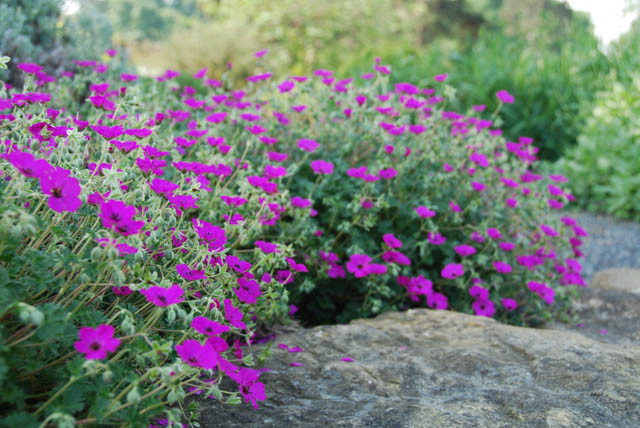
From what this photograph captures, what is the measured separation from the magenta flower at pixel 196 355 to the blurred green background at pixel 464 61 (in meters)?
3.25

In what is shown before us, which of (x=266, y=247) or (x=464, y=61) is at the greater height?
(x=464, y=61)

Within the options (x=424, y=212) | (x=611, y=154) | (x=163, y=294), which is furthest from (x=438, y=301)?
(x=611, y=154)

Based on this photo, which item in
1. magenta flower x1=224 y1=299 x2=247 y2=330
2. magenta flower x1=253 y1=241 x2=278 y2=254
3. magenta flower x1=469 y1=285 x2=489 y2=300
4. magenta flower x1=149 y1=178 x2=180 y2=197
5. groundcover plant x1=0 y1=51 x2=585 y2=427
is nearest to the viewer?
groundcover plant x1=0 y1=51 x2=585 y2=427

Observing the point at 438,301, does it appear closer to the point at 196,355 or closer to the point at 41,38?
the point at 196,355

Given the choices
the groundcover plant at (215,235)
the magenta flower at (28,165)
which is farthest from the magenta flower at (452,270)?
the magenta flower at (28,165)

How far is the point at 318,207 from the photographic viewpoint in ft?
10.6

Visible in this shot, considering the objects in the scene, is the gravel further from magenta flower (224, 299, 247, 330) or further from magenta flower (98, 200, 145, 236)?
magenta flower (98, 200, 145, 236)

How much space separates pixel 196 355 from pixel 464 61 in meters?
8.91

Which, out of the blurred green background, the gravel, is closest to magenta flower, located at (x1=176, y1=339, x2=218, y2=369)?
the blurred green background

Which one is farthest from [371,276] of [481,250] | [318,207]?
[481,250]

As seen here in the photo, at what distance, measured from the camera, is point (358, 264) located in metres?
2.74

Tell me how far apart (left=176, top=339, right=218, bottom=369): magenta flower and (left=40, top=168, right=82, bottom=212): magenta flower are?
39cm

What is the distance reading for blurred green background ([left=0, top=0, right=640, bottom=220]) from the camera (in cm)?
464

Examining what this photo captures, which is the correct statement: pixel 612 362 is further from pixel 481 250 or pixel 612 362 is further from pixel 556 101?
pixel 556 101
